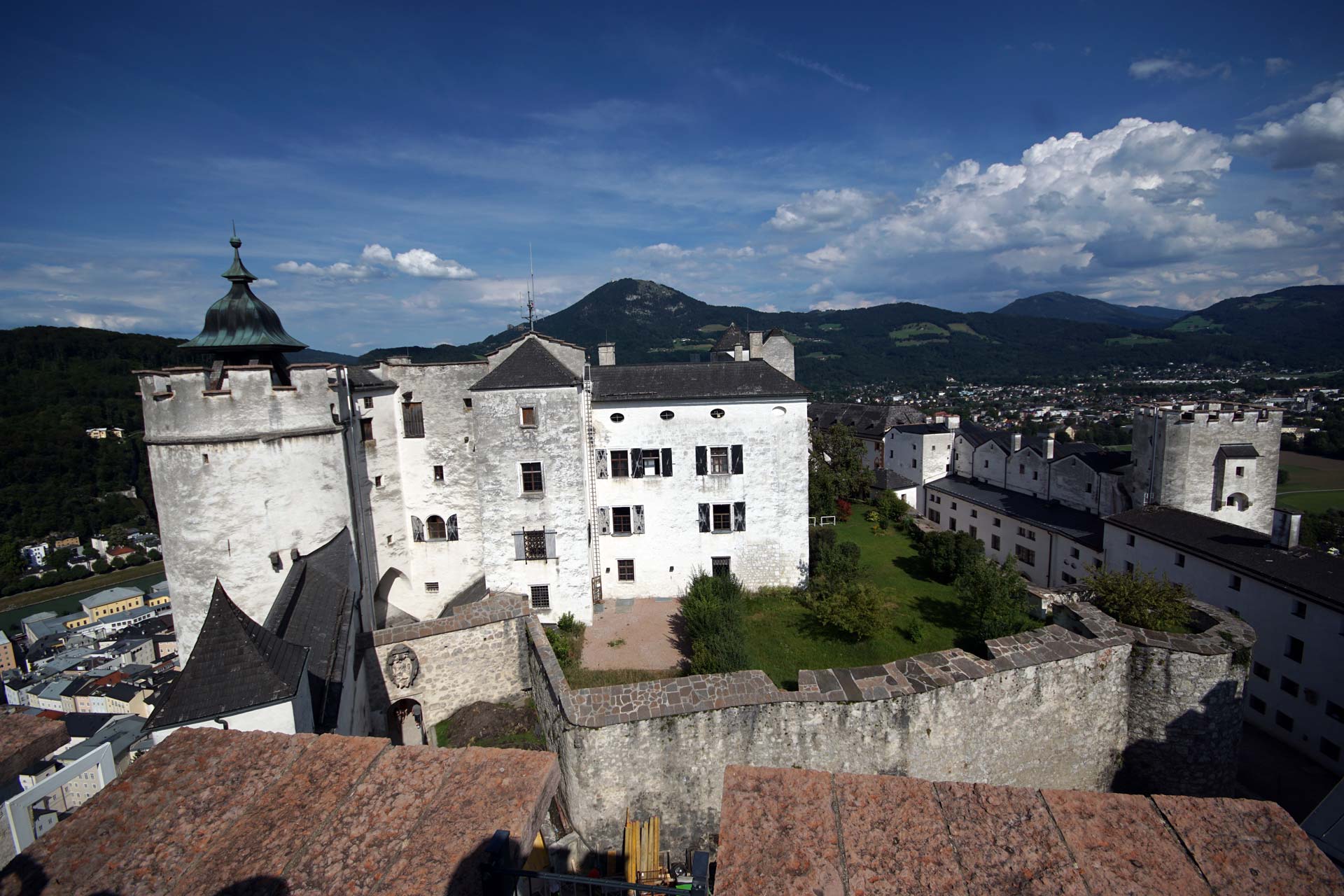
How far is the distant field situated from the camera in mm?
62250

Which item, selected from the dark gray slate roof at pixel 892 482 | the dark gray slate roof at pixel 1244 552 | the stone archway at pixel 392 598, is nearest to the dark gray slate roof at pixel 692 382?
the stone archway at pixel 392 598

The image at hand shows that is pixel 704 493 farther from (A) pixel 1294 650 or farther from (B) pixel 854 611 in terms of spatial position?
(A) pixel 1294 650

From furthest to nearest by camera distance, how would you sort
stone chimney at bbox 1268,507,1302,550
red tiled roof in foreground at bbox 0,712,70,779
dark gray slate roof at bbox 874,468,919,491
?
dark gray slate roof at bbox 874,468,919,491 → stone chimney at bbox 1268,507,1302,550 → red tiled roof in foreground at bbox 0,712,70,779

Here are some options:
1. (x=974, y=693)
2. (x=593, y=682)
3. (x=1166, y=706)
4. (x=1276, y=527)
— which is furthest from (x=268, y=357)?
(x=1276, y=527)

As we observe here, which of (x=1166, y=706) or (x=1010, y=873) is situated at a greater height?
(x=1010, y=873)

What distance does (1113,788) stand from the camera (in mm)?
16500

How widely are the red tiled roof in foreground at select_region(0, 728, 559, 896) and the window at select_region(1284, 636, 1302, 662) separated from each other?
28469 mm

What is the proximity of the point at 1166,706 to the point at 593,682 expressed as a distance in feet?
51.1

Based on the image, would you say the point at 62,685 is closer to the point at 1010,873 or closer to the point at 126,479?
the point at 126,479

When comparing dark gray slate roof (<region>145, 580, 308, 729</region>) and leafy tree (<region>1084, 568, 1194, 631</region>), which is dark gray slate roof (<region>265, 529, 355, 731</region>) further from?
leafy tree (<region>1084, 568, 1194, 631</region>)

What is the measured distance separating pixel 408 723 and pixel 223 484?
27.0 ft

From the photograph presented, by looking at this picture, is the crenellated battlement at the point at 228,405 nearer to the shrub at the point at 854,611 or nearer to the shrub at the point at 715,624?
the shrub at the point at 715,624

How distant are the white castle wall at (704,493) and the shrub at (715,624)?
1586mm

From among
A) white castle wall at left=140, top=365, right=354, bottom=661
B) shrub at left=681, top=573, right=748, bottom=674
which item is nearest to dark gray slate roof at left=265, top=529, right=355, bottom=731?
white castle wall at left=140, top=365, right=354, bottom=661
